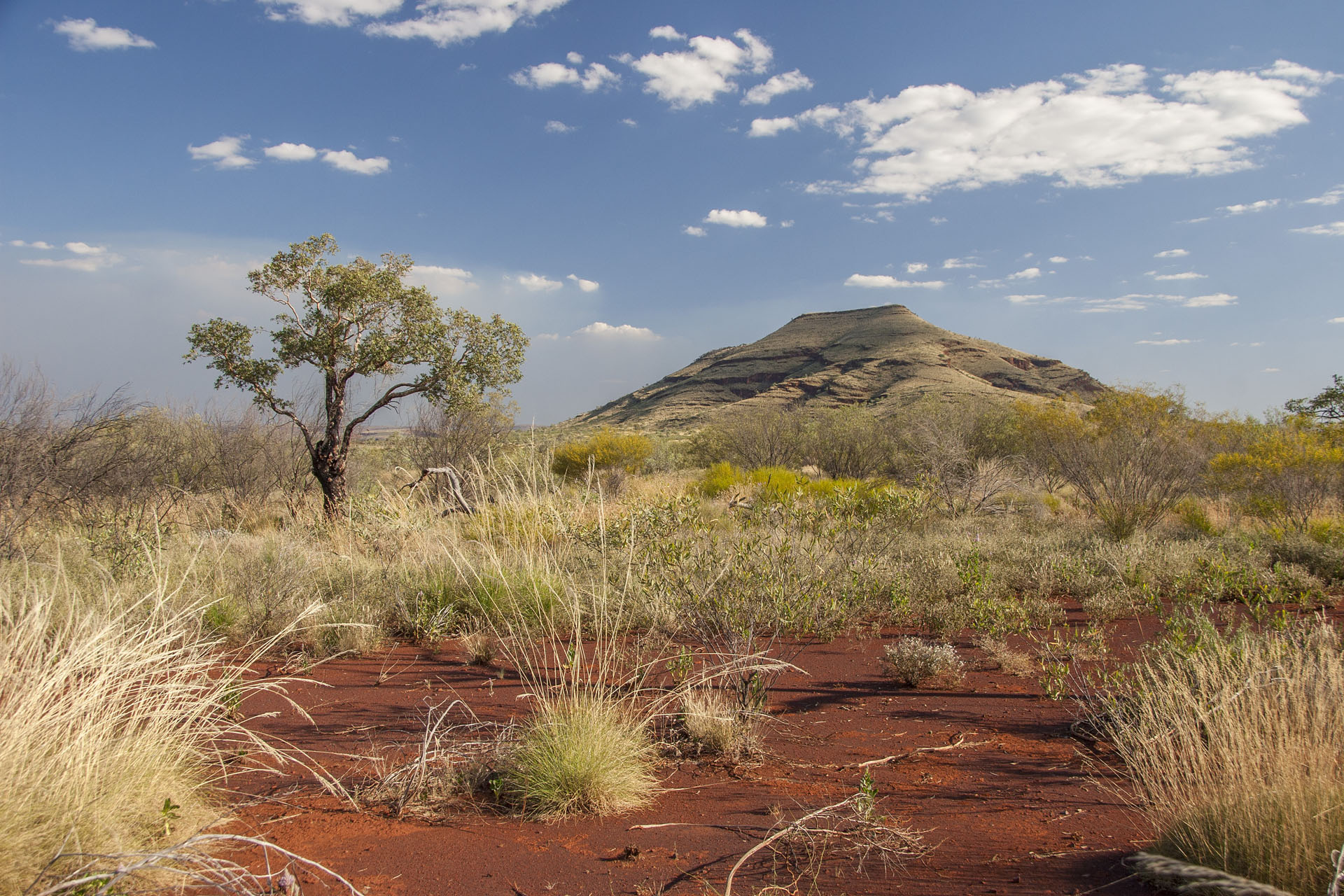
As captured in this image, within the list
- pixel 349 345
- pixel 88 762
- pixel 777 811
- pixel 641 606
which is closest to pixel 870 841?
pixel 777 811

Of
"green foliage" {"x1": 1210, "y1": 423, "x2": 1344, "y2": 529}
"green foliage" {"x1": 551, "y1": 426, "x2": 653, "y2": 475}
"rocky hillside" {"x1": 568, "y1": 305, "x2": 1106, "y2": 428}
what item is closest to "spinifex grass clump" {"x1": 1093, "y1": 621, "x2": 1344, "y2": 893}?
"green foliage" {"x1": 1210, "y1": 423, "x2": 1344, "y2": 529}

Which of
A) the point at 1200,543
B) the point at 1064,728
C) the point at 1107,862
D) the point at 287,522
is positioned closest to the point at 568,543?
the point at 1064,728

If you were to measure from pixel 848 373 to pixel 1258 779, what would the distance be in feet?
197

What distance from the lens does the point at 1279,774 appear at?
2420mm

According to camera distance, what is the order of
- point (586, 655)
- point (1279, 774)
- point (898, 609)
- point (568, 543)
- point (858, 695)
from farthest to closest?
point (898, 609) < point (586, 655) < point (568, 543) < point (858, 695) < point (1279, 774)

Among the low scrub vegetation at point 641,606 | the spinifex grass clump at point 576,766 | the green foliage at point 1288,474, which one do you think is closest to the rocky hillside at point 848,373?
the green foliage at point 1288,474

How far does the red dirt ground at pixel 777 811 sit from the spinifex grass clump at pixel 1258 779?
0.29 m

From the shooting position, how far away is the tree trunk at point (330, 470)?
12.9 m

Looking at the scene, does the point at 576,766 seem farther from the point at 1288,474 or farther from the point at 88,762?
the point at 1288,474

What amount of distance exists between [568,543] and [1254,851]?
15.4 feet

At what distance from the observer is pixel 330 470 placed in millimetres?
13023

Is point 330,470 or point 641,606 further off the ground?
point 330,470

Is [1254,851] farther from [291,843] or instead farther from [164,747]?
[164,747]

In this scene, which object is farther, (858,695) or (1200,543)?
(1200,543)
